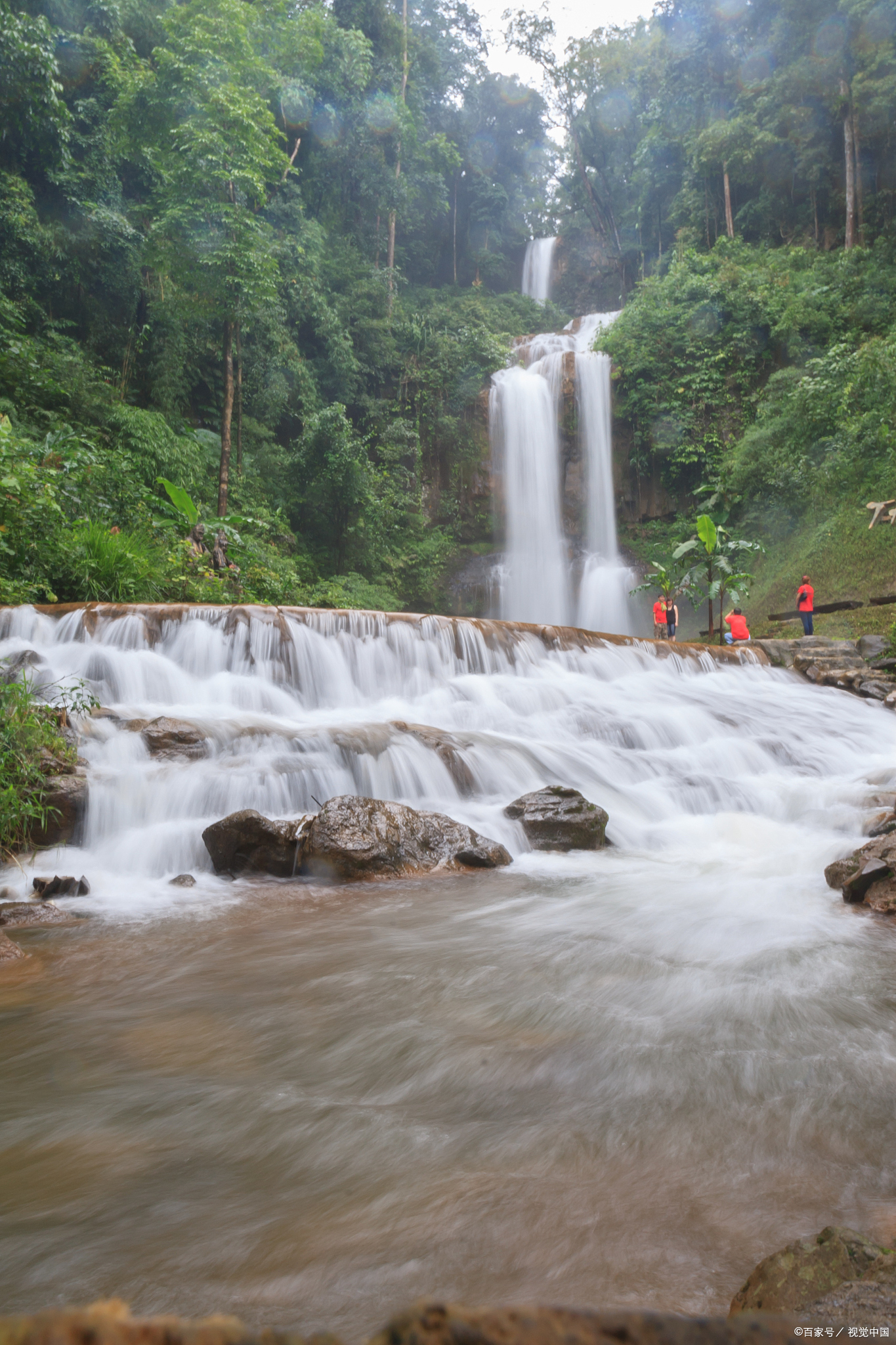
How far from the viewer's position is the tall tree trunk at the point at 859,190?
75.9ft

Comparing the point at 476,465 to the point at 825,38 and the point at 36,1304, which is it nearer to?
the point at 825,38

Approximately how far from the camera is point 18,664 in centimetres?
684

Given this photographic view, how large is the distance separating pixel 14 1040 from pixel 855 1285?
2678mm

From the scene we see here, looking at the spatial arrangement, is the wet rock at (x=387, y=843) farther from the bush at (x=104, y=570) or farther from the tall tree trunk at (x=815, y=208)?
the tall tree trunk at (x=815, y=208)

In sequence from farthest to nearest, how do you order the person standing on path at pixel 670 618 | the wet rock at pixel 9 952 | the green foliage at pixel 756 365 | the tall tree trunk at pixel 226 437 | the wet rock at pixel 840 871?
the green foliage at pixel 756 365
the person standing on path at pixel 670 618
the tall tree trunk at pixel 226 437
the wet rock at pixel 840 871
the wet rock at pixel 9 952

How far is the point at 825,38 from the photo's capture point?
22984 millimetres

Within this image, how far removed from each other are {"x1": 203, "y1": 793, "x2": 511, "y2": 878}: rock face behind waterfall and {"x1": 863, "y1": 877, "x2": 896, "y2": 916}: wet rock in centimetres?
236

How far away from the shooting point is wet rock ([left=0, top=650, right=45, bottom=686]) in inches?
255

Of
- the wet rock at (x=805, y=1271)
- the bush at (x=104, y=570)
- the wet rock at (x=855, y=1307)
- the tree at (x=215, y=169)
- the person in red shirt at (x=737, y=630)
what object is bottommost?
the wet rock at (x=805, y=1271)

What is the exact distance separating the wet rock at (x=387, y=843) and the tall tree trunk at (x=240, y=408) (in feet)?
54.2

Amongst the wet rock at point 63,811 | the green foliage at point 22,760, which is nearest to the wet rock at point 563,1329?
the green foliage at point 22,760

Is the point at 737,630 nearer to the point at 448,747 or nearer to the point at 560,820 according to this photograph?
the point at 448,747

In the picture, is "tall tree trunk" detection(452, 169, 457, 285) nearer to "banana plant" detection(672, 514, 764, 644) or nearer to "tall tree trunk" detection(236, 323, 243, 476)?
"tall tree trunk" detection(236, 323, 243, 476)

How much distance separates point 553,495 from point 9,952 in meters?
22.4
